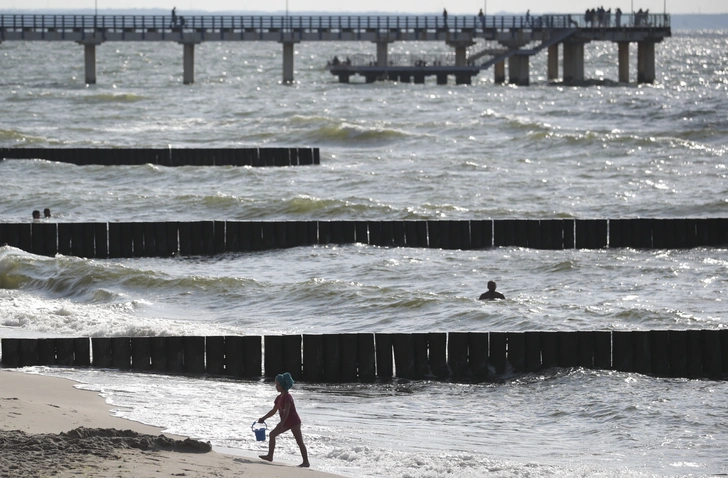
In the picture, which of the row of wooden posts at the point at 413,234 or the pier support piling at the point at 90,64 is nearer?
the row of wooden posts at the point at 413,234

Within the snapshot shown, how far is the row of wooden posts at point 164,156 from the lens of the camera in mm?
42000

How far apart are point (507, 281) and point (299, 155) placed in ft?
70.2

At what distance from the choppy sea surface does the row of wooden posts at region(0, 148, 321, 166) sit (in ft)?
4.66

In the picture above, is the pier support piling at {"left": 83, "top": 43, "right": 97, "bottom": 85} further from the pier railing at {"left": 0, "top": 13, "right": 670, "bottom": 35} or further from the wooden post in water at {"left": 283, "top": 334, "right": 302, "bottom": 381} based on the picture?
the wooden post in water at {"left": 283, "top": 334, "right": 302, "bottom": 381}

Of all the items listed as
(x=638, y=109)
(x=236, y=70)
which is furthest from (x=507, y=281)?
(x=236, y=70)

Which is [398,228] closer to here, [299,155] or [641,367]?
[641,367]

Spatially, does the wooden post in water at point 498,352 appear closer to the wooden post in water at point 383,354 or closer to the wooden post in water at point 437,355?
the wooden post in water at point 437,355

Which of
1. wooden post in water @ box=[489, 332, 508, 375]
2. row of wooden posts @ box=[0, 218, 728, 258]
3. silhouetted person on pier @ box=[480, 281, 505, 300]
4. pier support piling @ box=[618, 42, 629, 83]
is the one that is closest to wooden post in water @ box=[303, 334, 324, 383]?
wooden post in water @ box=[489, 332, 508, 375]

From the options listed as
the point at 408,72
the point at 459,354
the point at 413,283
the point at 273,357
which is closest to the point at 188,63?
the point at 408,72

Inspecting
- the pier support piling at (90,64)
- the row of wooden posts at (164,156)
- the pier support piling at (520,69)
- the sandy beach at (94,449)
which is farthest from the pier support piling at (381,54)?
the sandy beach at (94,449)

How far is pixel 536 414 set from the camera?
45.7 feet

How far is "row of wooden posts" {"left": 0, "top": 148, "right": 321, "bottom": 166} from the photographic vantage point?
42.0 metres

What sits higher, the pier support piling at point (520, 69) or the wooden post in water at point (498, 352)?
the pier support piling at point (520, 69)

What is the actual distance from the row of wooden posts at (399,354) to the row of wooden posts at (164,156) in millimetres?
27171
